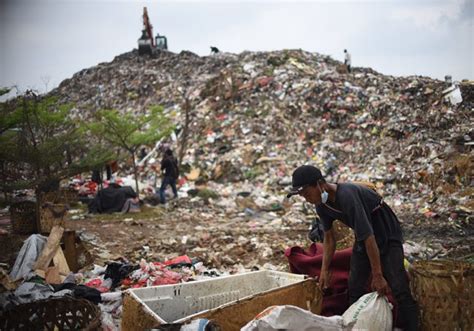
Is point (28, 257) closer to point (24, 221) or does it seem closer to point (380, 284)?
point (24, 221)

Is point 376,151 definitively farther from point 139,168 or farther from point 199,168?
point 139,168

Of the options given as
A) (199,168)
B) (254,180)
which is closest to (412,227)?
(254,180)

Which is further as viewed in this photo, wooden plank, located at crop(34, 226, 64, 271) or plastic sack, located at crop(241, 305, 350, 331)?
wooden plank, located at crop(34, 226, 64, 271)

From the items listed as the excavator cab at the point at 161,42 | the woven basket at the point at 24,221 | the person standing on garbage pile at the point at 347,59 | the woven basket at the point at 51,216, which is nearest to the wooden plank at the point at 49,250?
the woven basket at the point at 51,216

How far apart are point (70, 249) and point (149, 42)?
2166 centimetres

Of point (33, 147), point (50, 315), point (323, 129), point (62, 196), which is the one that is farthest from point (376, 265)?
point (323, 129)

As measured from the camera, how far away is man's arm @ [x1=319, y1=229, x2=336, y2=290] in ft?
10.5

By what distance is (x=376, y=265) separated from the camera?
106 inches

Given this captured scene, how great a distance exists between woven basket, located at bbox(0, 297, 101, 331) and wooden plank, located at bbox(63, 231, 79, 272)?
242 cm

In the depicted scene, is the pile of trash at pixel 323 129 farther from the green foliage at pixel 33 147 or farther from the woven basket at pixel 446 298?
the green foliage at pixel 33 147

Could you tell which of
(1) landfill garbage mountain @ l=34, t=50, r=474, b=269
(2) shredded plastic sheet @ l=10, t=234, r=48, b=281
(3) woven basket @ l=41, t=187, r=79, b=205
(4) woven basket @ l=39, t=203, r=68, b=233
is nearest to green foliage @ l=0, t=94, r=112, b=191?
(3) woven basket @ l=41, t=187, r=79, b=205

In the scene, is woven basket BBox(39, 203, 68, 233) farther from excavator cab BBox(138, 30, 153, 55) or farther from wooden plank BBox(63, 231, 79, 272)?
excavator cab BBox(138, 30, 153, 55)

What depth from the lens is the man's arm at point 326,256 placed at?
10.5ft

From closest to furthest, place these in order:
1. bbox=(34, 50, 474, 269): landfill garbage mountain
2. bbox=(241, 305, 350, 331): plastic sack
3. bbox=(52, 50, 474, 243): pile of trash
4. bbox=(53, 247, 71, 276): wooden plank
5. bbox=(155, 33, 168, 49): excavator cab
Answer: bbox=(241, 305, 350, 331): plastic sack
bbox=(53, 247, 71, 276): wooden plank
bbox=(34, 50, 474, 269): landfill garbage mountain
bbox=(52, 50, 474, 243): pile of trash
bbox=(155, 33, 168, 49): excavator cab
